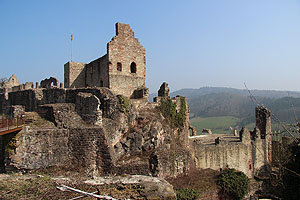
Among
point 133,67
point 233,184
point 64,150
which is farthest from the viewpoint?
point 133,67

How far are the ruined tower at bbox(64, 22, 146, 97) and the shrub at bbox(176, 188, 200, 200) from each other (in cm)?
1055

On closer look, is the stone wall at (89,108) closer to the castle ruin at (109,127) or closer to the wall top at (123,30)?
the castle ruin at (109,127)

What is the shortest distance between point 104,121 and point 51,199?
8.84m

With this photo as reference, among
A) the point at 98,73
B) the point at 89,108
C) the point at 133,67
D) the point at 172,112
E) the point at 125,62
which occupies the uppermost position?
the point at 125,62

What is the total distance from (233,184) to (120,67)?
44.8 ft

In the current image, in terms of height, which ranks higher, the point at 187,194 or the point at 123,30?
the point at 123,30

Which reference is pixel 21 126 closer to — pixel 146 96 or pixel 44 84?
pixel 146 96

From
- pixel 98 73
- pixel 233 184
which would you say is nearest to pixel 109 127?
pixel 98 73

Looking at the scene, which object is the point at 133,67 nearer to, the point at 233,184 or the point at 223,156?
the point at 223,156

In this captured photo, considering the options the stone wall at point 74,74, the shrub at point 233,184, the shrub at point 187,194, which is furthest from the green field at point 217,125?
the shrub at point 187,194

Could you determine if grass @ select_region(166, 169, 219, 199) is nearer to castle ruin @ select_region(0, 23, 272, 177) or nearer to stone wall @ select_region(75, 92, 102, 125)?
castle ruin @ select_region(0, 23, 272, 177)

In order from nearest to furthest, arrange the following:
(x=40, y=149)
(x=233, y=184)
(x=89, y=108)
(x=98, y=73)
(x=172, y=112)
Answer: (x=40, y=149)
(x=89, y=108)
(x=233, y=184)
(x=172, y=112)
(x=98, y=73)

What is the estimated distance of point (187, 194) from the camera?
14.7 m

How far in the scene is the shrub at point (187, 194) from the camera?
14398mm
